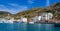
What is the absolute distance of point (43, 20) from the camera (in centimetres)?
1515

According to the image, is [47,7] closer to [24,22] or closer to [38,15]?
[38,15]

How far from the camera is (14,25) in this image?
55.2ft

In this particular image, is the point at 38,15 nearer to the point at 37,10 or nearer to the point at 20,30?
the point at 37,10

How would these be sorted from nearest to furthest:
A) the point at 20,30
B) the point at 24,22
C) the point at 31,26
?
1. the point at 20,30
2. the point at 24,22
3. the point at 31,26

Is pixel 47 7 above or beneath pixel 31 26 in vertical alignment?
above

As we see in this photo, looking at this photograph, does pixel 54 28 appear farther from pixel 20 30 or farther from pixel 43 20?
pixel 20 30

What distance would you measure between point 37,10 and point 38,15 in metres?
0.36

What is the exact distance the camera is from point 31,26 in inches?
661

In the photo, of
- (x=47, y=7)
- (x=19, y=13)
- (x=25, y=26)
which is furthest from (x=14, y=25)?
(x=47, y=7)

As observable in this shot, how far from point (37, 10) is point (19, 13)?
3.60ft

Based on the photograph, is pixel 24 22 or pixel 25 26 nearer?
pixel 24 22

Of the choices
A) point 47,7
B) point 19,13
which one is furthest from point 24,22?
point 47,7

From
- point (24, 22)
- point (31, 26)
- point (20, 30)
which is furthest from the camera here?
point (31, 26)

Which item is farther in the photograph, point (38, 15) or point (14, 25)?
point (14, 25)
